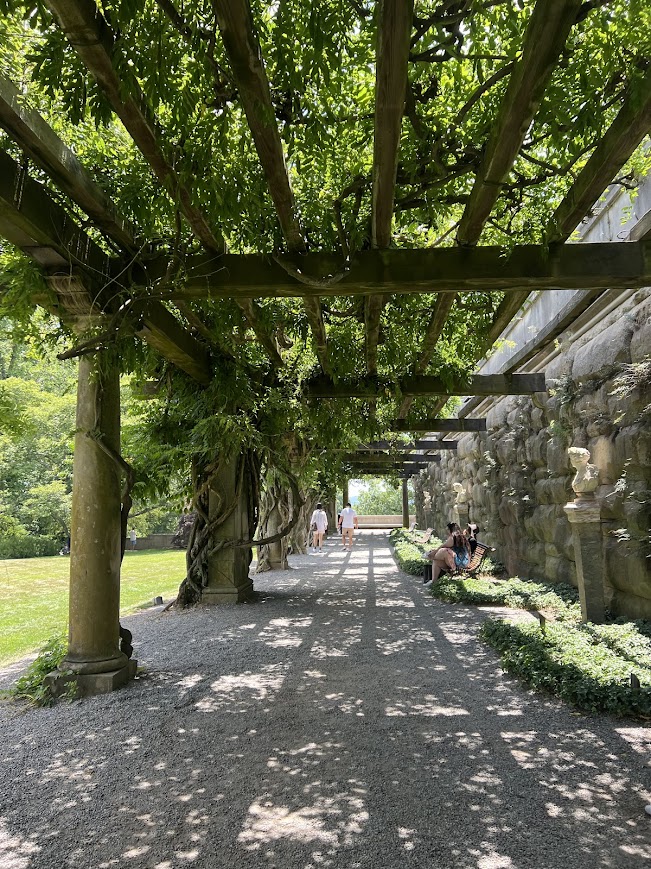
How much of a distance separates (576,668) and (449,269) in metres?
2.61

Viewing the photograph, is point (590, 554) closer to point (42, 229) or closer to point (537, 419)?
point (537, 419)

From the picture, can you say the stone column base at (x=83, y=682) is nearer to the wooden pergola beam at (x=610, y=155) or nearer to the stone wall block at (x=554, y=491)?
the wooden pergola beam at (x=610, y=155)

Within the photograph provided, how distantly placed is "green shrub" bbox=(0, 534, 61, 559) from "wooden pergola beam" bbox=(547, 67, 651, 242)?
75.4ft

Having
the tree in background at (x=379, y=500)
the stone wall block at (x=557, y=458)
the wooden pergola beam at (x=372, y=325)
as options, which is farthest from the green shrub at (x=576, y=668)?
the tree in background at (x=379, y=500)

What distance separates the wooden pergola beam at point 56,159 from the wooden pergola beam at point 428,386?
3.71 m

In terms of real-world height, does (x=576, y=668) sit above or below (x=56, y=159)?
below

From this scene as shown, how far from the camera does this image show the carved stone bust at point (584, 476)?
5.54 meters

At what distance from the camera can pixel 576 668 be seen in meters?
3.88

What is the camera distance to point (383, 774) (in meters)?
2.69

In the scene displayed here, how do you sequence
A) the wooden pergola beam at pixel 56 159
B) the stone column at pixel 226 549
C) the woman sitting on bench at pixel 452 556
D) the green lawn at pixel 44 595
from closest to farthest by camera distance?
the wooden pergola beam at pixel 56 159
the green lawn at pixel 44 595
the stone column at pixel 226 549
the woman sitting on bench at pixel 452 556

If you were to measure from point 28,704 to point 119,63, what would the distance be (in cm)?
352

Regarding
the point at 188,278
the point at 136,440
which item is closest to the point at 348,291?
the point at 188,278

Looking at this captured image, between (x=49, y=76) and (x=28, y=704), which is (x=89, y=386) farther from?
(x=49, y=76)

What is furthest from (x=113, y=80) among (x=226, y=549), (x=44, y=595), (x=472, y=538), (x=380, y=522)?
(x=380, y=522)
